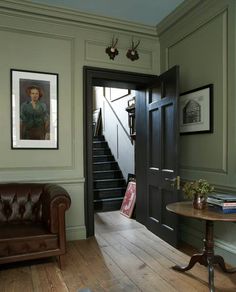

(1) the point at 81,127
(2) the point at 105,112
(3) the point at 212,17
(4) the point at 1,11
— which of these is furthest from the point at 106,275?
(2) the point at 105,112

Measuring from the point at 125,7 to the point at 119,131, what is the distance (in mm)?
3191

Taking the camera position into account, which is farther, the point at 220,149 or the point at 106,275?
the point at 220,149

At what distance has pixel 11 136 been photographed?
3.21 metres

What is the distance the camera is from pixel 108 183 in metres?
5.52

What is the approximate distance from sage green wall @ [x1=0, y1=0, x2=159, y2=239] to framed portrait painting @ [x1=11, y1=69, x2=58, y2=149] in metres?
0.07

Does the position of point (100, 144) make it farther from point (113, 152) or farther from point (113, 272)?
point (113, 272)

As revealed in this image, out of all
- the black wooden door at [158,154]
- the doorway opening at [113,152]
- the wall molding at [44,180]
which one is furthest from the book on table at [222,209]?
the doorway opening at [113,152]

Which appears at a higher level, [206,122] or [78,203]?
[206,122]

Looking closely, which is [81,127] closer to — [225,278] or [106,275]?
[106,275]

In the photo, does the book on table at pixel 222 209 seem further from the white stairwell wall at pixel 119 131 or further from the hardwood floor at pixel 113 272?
the white stairwell wall at pixel 119 131

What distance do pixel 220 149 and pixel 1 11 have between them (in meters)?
3.07

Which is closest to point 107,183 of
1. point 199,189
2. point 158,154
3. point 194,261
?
point 158,154

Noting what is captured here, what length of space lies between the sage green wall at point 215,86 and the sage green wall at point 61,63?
848 millimetres

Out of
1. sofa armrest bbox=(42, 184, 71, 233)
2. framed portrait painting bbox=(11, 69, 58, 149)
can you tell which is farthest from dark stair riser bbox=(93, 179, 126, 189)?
sofa armrest bbox=(42, 184, 71, 233)
